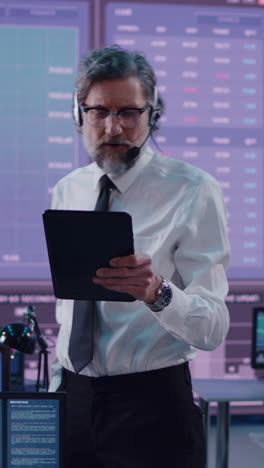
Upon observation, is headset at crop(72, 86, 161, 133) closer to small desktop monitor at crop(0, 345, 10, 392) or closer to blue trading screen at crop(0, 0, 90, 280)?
small desktop monitor at crop(0, 345, 10, 392)

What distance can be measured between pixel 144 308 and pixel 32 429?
44 cm

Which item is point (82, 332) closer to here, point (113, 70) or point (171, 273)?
point (171, 273)

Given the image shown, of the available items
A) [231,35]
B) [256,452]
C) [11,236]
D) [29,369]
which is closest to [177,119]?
[231,35]

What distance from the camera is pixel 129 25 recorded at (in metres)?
3.84

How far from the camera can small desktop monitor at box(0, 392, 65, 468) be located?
48.7 inches

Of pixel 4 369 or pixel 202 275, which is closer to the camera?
pixel 202 275

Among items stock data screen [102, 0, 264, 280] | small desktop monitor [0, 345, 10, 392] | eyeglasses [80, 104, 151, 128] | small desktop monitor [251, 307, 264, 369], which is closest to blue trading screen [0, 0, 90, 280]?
stock data screen [102, 0, 264, 280]

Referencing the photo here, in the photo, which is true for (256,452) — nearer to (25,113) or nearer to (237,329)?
(237,329)

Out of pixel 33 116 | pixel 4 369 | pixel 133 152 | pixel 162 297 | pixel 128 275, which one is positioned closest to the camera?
pixel 128 275

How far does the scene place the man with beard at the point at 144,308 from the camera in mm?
1436

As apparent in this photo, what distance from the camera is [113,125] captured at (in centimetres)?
155

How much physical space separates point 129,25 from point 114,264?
2989 mm

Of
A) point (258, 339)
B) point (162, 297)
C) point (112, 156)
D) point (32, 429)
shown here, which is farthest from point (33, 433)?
point (258, 339)

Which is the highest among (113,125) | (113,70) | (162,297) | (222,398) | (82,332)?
(113,70)
